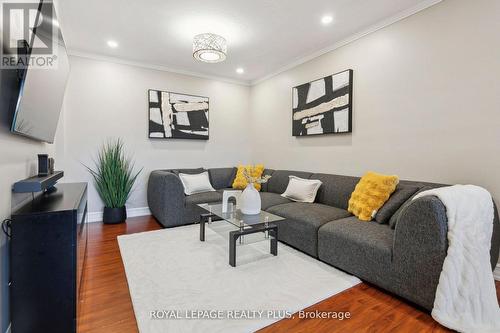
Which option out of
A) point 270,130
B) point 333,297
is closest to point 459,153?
point 333,297

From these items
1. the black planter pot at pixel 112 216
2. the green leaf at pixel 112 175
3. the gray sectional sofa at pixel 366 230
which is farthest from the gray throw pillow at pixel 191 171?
the black planter pot at pixel 112 216

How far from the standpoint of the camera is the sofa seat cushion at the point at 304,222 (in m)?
2.44

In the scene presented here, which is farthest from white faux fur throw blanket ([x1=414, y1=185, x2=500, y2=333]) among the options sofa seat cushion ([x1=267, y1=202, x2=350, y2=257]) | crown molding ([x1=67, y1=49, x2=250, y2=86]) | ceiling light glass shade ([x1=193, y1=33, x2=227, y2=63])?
crown molding ([x1=67, y1=49, x2=250, y2=86])

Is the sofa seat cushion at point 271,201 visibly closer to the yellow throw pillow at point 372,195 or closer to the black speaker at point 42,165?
the yellow throw pillow at point 372,195

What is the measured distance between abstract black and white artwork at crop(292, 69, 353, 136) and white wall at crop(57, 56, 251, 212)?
1.50m

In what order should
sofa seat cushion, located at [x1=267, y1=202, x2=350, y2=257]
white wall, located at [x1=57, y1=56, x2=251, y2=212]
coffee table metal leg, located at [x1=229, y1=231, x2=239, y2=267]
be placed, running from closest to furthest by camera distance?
coffee table metal leg, located at [x1=229, y1=231, x2=239, y2=267] < sofa seat cushion, located at [x1=267, y1=202, x2=350, y2=257] < white wall, located at [x1=57, y1=56, x2=251, y2=212]

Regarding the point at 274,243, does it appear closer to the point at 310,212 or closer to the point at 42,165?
the point at 310,212

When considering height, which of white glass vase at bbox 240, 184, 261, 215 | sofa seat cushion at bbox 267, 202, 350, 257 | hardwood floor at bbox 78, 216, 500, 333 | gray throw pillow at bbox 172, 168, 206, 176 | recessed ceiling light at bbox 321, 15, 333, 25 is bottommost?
hardwood floor at bbox 78, 216, 500, 333

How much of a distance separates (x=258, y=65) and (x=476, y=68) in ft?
9.41

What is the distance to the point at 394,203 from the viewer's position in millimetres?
2207

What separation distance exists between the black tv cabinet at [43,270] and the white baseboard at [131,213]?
102 inches

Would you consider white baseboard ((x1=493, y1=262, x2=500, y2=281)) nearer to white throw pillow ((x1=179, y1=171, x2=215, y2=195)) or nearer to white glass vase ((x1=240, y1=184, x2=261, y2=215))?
white glass vase ((x1=240, y1=184, x2=261, y2=215))

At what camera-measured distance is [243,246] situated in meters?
2.69

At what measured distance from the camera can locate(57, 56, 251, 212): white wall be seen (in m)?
3.64
